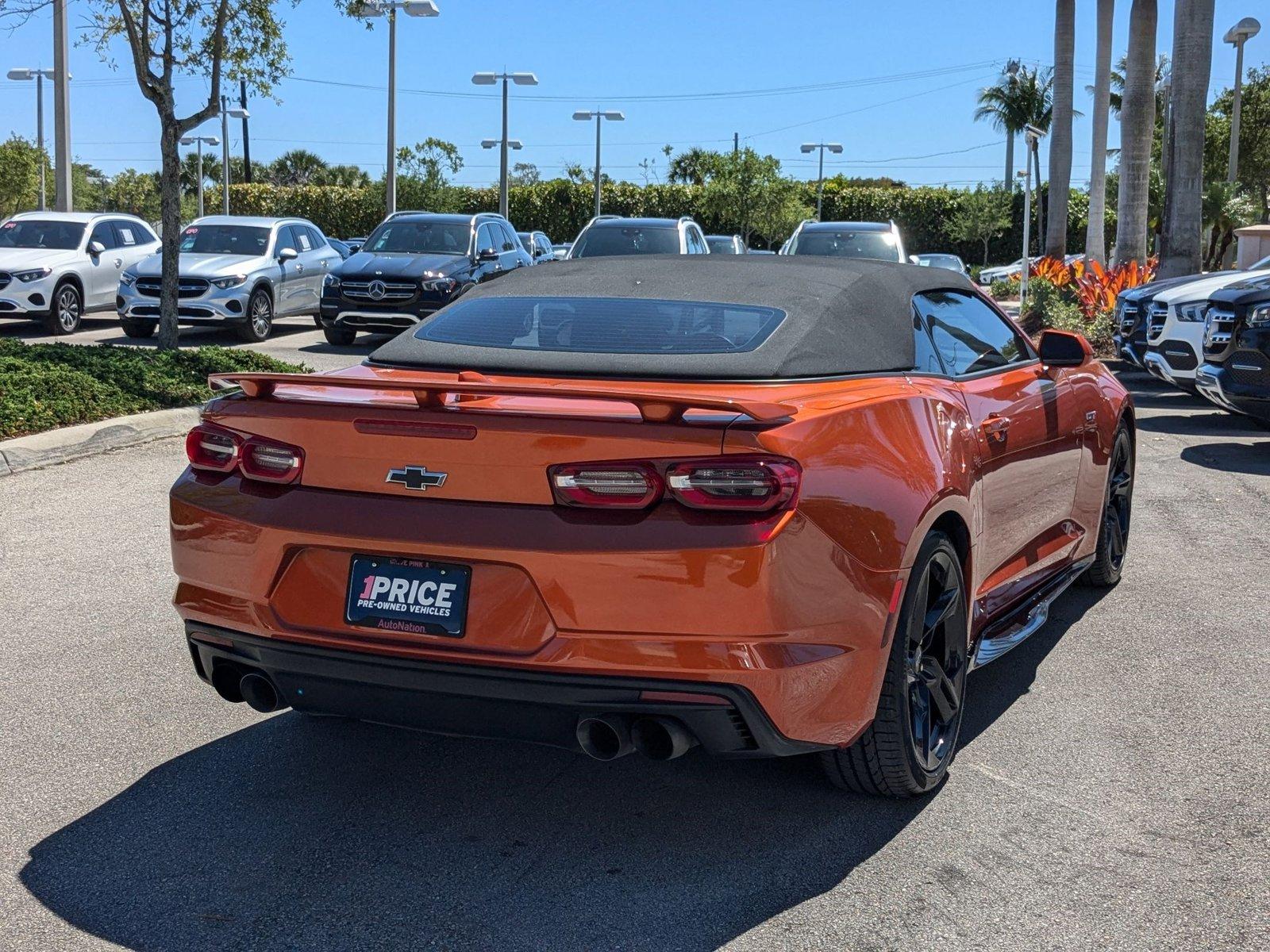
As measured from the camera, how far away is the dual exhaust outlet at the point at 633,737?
341 centimetres

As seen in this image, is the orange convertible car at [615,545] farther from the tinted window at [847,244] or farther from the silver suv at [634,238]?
the silver suv at [634,238]

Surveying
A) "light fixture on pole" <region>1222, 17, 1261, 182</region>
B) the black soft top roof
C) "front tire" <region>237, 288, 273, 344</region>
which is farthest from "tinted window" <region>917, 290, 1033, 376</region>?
"light fixture on pole" <region>1222, 17, 1261, 182</region>

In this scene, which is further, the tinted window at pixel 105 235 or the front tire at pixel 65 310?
the tinted window at pixel 105 235

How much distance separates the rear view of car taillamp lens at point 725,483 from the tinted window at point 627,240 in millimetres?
15892

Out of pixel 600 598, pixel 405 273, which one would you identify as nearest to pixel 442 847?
pixel 600 598

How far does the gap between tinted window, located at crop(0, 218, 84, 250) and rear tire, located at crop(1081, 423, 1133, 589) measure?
1696 cm

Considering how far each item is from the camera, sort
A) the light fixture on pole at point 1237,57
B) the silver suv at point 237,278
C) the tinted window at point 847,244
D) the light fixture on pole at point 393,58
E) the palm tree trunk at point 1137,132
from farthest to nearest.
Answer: the light fixture on pole at point 1237,57 → the light fixture on pole at point 393,58 → the palm tree trunk at point 1137,132 → the silver suv at point 237,278 → the tinted window at point 847,244

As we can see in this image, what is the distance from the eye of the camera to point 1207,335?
1186cm

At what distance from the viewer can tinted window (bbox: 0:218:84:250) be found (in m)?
20.0

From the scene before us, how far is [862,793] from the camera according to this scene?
4113 mm

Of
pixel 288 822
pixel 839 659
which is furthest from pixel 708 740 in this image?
pixel 288 822

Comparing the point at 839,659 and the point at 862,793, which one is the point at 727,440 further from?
the point at 862,793

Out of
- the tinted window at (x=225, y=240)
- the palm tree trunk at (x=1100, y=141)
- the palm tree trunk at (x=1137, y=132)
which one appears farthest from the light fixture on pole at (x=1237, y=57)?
the tinted window at (x=225, y=240)

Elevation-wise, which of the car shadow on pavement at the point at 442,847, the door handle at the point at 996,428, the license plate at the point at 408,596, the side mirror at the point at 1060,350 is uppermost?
the side mirror at the point at 1060,350
